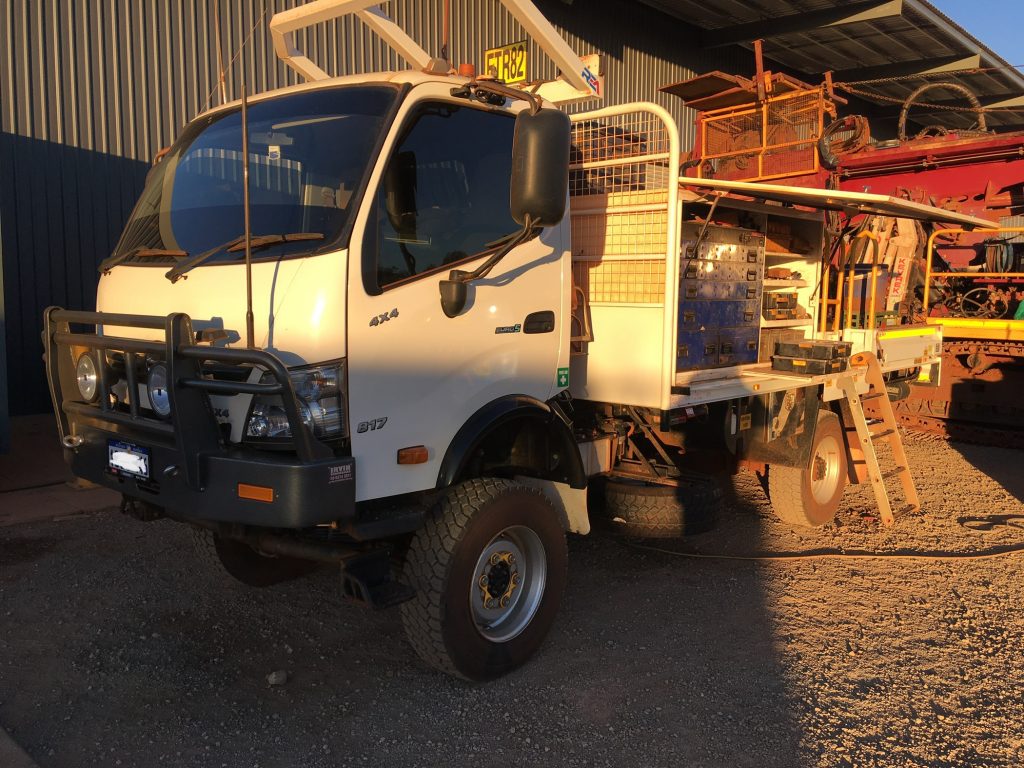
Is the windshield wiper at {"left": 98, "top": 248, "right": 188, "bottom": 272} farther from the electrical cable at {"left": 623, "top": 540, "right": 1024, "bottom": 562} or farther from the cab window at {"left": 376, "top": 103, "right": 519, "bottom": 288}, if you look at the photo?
the electrical cable at {"left": 623, "top": 540, "right": 1024, "bottom": 562}

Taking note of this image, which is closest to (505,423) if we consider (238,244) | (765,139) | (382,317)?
(382,317)

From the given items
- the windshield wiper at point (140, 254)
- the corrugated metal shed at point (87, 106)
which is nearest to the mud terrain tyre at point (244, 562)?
the windshield wiper at point (140, 254)

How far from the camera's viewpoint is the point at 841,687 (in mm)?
3818

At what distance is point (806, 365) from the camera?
5.68 metres

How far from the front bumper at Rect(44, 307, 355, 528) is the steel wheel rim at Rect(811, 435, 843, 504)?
444 cm

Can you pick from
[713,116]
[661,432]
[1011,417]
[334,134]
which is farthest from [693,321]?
[1011,417]

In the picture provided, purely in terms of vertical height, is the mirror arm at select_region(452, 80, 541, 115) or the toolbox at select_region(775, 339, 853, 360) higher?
the mirror arm at select_region(452, 80, 541, 115)

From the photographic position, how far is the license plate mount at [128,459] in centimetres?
332

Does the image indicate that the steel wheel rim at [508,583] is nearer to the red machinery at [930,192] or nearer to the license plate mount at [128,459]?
the license plate mount at [128,459]

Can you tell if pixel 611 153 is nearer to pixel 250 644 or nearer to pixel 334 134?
pixel 334 134

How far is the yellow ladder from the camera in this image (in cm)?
624

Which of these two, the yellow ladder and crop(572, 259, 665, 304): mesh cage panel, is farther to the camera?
the yellow ladder

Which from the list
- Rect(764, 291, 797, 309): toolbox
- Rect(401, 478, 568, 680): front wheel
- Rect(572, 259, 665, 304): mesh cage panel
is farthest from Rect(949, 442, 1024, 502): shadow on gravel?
Rect(401, 478, 568, 680): front wheel

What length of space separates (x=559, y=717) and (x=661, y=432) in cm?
208
